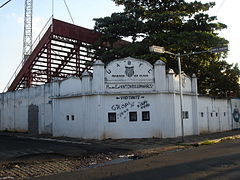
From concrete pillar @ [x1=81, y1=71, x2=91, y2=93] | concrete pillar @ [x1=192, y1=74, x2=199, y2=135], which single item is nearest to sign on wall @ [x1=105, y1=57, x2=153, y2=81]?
concrete pillar @ [x1=81, y1=71, x2=91, y2=93]

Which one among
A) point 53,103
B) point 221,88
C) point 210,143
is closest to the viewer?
point 210,143

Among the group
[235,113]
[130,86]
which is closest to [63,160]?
[130,86]

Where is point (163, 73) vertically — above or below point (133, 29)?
below

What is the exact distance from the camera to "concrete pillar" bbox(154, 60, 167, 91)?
62.2ft

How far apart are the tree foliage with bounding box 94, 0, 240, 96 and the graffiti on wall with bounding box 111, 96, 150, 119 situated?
4.85 m

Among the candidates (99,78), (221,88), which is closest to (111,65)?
(99,78)

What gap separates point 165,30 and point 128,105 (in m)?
9.46

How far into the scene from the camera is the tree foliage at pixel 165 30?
21.6 metres

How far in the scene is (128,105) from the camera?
18.8 metres

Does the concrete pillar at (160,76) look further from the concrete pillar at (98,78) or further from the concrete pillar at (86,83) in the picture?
the concrete pillar at (86,83)

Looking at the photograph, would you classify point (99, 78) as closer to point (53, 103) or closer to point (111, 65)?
point (111, 65)

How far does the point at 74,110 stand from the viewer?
19875 mm

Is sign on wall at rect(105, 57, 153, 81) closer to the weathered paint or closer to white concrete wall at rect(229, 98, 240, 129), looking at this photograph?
the weathered paint

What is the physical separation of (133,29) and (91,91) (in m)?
8.84
